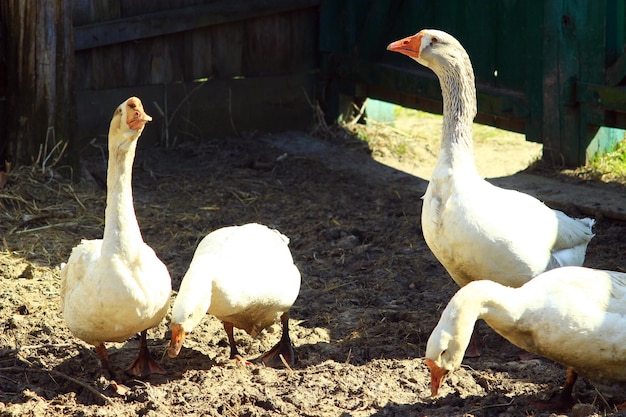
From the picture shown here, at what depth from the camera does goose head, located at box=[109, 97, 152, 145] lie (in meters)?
4.83

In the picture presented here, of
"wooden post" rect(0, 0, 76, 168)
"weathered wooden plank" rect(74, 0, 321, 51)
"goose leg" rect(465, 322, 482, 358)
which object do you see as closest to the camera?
"goose leg" rect(465, 322, 482, 358)

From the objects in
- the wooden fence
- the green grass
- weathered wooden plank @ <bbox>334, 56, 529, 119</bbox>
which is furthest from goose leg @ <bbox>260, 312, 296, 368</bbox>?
the wooden fence

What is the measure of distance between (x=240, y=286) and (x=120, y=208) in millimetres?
817

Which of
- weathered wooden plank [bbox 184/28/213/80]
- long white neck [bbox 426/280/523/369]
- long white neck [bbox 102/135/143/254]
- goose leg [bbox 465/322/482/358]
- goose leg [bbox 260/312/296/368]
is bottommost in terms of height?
goose leg [bbox 260/312/296/368]

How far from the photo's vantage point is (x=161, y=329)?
6027 millimetres

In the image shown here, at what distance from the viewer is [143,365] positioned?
537 cm

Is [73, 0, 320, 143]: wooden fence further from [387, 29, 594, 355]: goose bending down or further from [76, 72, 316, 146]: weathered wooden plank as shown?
[387, 29, 594, 355]: goose bending down

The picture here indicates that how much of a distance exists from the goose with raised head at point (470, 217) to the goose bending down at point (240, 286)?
98 cm

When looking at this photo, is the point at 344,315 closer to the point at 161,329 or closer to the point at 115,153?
the point at 161,329

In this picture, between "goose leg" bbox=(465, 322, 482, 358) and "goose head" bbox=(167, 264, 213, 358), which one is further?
"goose leg" bbox=(465, 322, 482, 358)

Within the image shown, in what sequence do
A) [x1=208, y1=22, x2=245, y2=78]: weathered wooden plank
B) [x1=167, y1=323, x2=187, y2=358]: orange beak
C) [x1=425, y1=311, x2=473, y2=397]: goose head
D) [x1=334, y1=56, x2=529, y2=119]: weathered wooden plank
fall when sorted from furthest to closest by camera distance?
[x1=208, y1=22, x2=245, y2=78]: weathered wooden plank, [x1=334, y1=56, x2=529, y2=119]: weathered wooden plank, [x1=167, y1=323, x2=187, y2=358]: orange beak, [x1=425, y1=311, x2=473, y2=397]: goose head

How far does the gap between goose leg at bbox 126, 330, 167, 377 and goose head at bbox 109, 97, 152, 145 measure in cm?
122

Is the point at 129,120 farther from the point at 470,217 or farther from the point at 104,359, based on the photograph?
the point at 470,217

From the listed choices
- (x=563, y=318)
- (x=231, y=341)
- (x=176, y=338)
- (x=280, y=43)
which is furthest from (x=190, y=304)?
(x=280, y=43)
